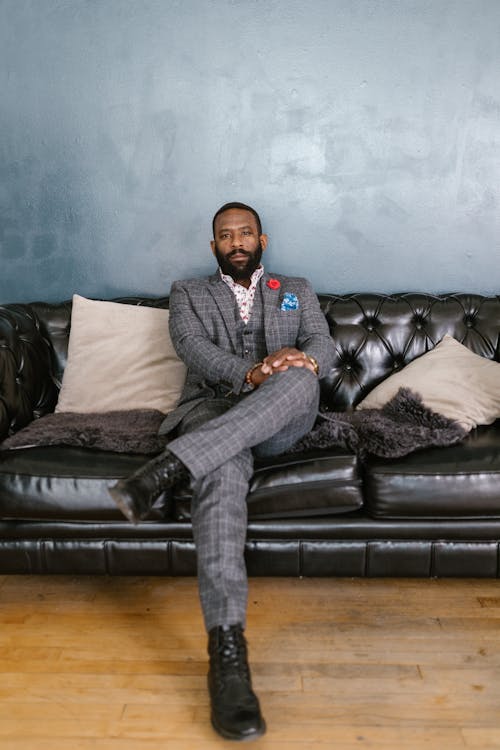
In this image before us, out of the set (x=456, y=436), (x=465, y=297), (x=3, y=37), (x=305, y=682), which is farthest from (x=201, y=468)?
(x=3, y=37)

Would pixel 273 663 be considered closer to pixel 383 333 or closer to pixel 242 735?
pixel 242 735

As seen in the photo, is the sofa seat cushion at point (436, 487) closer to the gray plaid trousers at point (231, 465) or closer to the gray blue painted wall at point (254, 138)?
the gray plaid trousers at point (231, 465)

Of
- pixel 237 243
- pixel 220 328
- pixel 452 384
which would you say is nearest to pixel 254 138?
pixel 237 243

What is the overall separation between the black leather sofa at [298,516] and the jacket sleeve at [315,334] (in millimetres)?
422

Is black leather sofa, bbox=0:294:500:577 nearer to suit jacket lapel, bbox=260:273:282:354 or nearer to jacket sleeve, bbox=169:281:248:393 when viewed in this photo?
jacket sleeve, bbox=169:281:248:393

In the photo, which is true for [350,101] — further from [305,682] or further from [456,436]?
[305,682]

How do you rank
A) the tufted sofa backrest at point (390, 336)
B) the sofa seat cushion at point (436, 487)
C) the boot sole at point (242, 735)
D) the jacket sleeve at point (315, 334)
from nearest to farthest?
the boot sole at point (242, 735) < the sofa seat cushion at point (436, 487) < the jacket sleeve at point (315, 334) < the tufted sofa backrest at point (390, 336)

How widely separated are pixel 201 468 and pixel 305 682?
0.58 m

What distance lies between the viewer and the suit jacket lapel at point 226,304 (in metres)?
2.36

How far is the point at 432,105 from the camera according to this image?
2.64 metres

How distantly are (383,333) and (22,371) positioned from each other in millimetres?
1365

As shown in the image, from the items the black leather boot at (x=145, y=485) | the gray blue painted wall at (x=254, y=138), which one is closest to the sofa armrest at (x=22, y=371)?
the gray blue painted wall at (x=254, y=138)

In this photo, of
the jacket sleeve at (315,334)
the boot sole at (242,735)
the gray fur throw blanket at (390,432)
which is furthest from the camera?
the jacket sleeve at (315,334)

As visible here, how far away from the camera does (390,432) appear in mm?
1998
